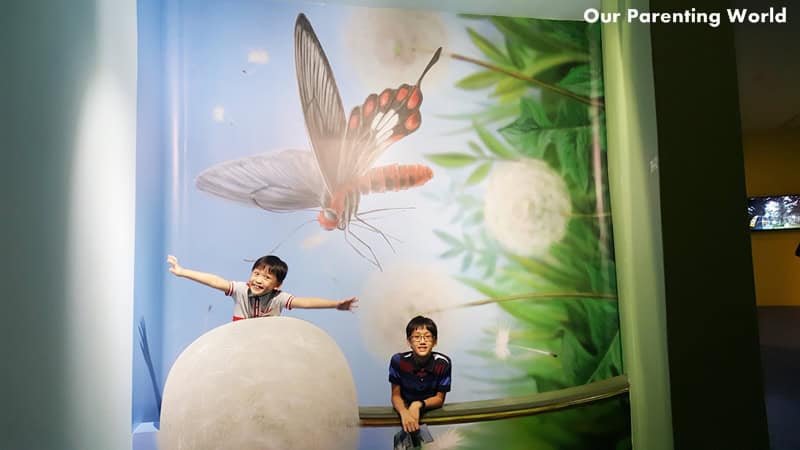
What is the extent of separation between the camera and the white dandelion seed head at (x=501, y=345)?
2203mm

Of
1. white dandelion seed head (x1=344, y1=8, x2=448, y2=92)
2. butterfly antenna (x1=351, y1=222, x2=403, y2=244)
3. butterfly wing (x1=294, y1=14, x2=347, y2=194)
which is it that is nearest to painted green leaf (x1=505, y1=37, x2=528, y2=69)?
white dandelion seed head (x1=344, y1=8, x2=448, y2=92)

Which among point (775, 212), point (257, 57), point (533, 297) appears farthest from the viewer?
point (775, 212)

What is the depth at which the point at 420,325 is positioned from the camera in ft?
7.10

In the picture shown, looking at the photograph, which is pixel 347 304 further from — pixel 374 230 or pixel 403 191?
pixel 403 191

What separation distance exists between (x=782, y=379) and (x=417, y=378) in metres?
1.75

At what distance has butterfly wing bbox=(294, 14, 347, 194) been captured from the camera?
2.17 metres

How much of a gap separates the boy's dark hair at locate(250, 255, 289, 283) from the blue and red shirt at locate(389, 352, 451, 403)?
60 cm

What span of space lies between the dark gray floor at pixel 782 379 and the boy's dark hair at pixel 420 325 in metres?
1.30

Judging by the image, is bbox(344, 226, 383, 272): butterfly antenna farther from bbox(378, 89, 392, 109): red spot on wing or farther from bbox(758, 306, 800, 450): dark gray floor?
bbox(758, 306, 800, 450): dark gray floor

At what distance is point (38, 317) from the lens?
4.32 feet

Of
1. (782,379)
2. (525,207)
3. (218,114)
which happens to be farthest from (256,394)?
(782,379)

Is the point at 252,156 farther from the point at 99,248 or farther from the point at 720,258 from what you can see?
the point at 720,258

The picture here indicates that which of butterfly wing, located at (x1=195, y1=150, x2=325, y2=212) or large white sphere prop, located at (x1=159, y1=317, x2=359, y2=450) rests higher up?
butterfly wing, located at (x1=195, y1=150, x2=325, y2=212)

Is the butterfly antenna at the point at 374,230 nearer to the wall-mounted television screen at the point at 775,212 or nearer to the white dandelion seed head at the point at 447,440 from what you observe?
the white dandelion seed head at the point at 447,440
